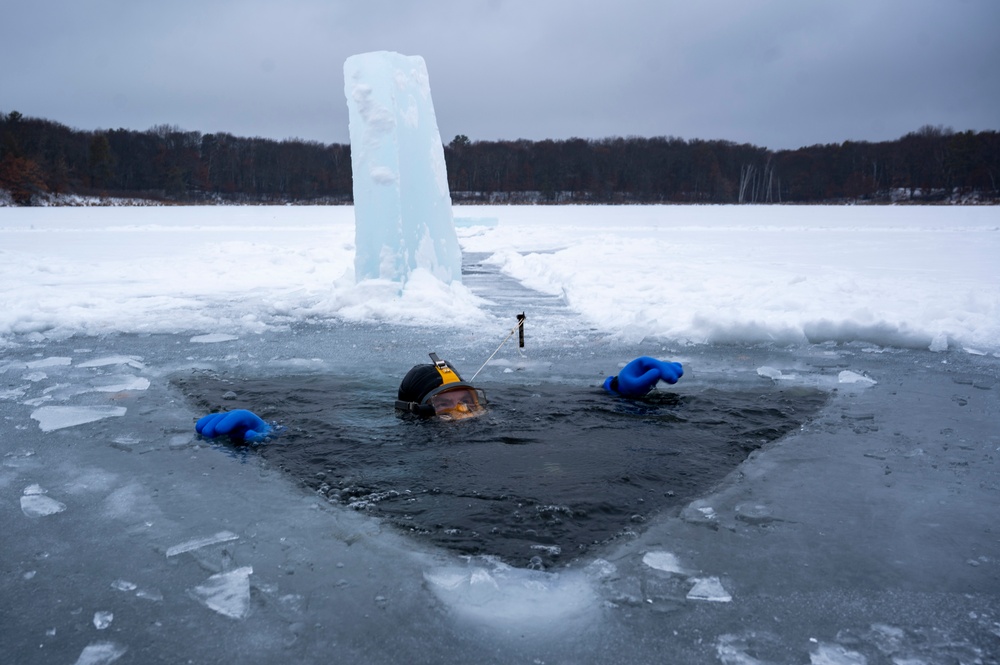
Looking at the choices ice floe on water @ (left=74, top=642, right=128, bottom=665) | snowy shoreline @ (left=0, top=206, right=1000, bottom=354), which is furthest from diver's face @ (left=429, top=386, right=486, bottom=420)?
snowy shoreline @ (left=0, top=206, right=1000, bottom=354)

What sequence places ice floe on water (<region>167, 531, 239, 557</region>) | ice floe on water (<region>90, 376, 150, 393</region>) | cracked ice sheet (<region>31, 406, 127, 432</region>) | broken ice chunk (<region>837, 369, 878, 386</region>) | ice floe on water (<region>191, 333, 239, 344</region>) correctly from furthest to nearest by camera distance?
ice floe on water (<region>191, 333, 239, 344</region>)
broken ice chunk (<region>837, 369, 878, 386</region>)
ice floe on water (<region>90, 376, 150, 393</region>)
cracked ice sheet (<region>31, 406, 127, 432</region>)
ice floe on water (<region>167, 531, 239, 557</region>)

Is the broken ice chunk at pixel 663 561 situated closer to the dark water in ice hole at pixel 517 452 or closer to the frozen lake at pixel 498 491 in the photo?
the frozen lake at pixel 498 491

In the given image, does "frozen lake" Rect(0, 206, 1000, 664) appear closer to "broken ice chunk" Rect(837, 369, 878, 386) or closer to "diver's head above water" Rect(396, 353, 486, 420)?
"broken ice chunk" Rect(837, 369, 878, 386)

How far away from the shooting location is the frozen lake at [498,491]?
8.02ft

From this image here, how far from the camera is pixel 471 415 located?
4770 mm

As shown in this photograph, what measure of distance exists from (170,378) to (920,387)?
5690 mm

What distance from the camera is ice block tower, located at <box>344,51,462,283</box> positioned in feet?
31.9

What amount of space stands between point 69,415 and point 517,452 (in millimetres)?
2966

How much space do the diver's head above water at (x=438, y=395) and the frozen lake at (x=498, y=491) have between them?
0.63 ft

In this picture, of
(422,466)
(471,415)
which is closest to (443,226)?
(471,415)

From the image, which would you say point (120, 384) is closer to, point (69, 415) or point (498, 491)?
point (69, 415)

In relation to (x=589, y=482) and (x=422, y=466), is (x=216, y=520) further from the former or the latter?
(x=589, y=482)

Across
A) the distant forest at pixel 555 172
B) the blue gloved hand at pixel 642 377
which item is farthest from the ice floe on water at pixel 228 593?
the distant forest at pixel 555 172

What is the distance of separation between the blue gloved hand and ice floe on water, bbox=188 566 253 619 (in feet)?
9.97
